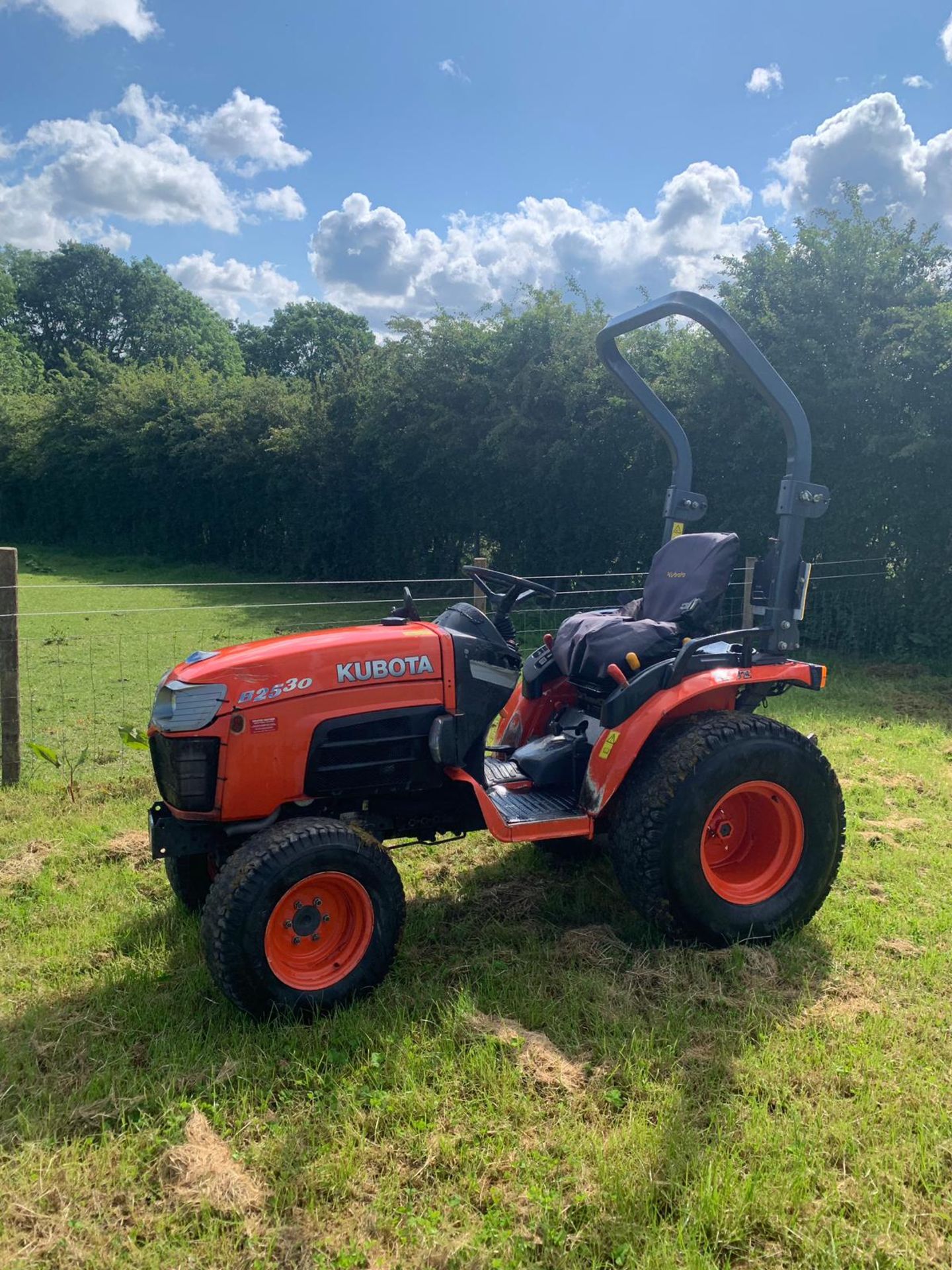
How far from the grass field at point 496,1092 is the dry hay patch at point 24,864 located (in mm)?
21

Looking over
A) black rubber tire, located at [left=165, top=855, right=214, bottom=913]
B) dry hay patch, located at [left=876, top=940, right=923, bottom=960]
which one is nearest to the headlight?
black rubber tire, located at [left=165, top=855, right=214, bottom=913]

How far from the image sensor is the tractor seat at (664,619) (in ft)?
11.4

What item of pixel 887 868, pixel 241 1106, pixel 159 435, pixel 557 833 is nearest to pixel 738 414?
pixel 887 868

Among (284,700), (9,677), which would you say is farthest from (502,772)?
(9,677)

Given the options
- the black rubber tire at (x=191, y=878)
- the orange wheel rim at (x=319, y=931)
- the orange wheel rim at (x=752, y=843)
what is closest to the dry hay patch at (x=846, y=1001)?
the orange wheel rim at (x=752, y=843)

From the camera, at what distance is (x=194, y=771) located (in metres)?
2.88

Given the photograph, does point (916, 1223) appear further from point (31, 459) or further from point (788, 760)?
point (31, 459)

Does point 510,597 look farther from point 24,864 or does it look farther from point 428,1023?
point 24,864

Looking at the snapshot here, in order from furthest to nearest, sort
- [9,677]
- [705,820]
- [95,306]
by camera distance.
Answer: [95,306] → [9,677] → [705,820]

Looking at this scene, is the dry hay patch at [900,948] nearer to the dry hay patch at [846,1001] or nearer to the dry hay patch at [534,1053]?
the dry hay patch at [846,1001]

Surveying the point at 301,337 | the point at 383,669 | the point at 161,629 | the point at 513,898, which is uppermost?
the point at 301,337

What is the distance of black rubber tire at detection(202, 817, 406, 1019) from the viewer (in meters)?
2.64

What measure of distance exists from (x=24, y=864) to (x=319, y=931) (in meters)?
2.00

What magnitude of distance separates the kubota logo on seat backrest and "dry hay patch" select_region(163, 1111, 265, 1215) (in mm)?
1381
